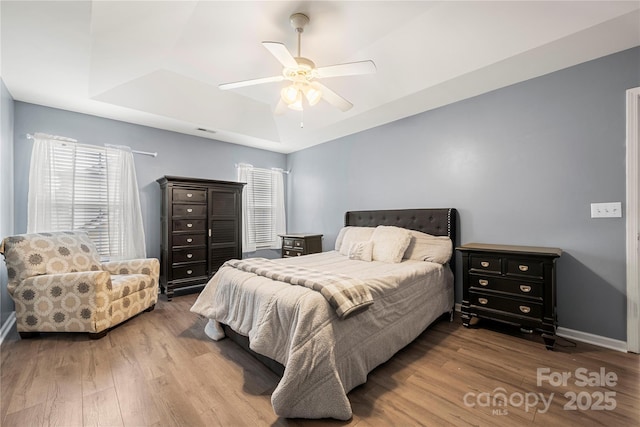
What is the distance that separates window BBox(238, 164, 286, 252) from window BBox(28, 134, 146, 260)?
5.45 ft

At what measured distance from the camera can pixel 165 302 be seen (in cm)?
352

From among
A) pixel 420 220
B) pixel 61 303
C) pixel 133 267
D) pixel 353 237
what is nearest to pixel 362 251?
pixel 353 237

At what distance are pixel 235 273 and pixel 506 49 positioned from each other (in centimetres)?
304

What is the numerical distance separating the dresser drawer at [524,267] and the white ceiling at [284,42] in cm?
179

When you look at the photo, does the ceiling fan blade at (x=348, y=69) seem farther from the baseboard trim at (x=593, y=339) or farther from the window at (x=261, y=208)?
the window at (x=261, y=208)

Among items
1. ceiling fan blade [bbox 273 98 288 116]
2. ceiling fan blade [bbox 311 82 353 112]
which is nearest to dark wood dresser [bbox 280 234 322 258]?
ceiling fan blade [bbox 273 98 288 116]

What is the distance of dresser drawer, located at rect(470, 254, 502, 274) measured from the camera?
8.22ft

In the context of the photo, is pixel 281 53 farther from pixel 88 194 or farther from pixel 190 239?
pixel 88 194

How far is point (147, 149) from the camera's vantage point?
3.92 meters

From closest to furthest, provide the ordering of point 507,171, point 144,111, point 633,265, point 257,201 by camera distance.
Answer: point 633,265 < point 507,171 < point 144,111 < point 257,201

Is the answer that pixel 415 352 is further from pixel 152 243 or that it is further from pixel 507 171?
pixel 152 243

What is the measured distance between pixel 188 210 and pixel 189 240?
1.42 feet

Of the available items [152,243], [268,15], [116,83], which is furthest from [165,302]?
[268,15]

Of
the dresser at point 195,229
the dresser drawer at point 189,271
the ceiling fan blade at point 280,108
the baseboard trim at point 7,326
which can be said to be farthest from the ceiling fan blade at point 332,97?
the baseboard trim at point 7,326
